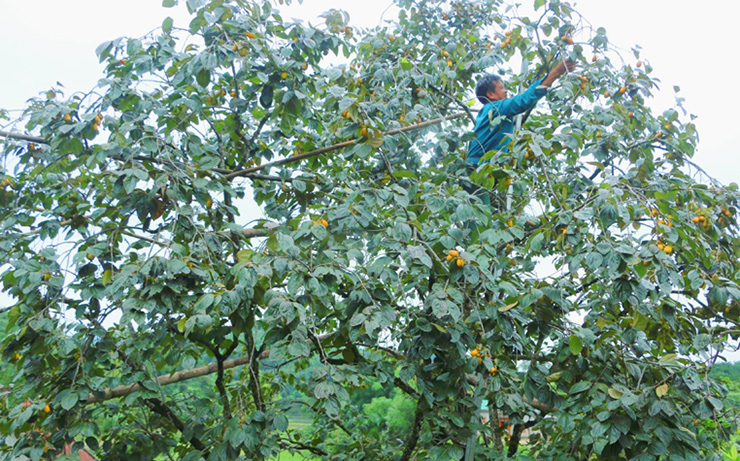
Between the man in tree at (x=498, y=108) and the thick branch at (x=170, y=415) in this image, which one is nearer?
the thick branch at (x=170, y=415)

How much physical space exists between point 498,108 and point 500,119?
0.20 meters

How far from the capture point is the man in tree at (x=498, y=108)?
7.58ft

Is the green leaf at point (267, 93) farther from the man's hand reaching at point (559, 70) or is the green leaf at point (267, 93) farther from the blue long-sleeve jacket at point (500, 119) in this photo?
the man's hand reaching at point (559, 70)

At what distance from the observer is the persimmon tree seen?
5.15 feet

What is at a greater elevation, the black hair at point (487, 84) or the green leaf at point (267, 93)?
the black hair at point (487, 84)

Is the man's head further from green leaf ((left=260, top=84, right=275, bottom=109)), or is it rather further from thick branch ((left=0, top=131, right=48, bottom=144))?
thick branch ((left=0, top=131, right=48, bottom=144))

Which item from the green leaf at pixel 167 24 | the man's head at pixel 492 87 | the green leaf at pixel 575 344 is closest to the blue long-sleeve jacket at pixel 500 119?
the man's head at pixel 492 87

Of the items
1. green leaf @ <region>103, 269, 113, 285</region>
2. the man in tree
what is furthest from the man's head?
green leaf @ <region>103, 269, 113, 285</region>

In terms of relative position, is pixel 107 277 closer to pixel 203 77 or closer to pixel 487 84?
pixel 203 77

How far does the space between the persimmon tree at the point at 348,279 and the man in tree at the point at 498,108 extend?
129 mm

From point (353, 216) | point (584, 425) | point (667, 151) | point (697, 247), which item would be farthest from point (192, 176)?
point (667, 151)

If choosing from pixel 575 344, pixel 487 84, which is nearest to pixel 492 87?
pixel 487 84

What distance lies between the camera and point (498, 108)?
241 cm

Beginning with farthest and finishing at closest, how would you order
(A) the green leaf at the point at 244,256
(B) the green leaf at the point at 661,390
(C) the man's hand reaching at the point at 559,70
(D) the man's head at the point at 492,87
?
(D) the man's head at the point at 492,87 < (C) the man's hand reaching at the point at 559,70 < (A) the green leaf at the point at 244,256 < (B) the green leaf at the point at 661,390
